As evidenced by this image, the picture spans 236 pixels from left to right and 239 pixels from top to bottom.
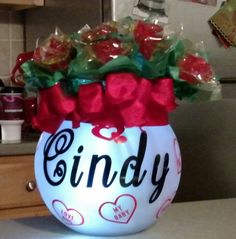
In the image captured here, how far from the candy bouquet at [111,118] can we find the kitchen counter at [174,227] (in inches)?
1.3

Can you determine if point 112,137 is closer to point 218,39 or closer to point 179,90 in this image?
point 179,90

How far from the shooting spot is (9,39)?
2016 millimetres

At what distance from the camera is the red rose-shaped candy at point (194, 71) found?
27.8 inches

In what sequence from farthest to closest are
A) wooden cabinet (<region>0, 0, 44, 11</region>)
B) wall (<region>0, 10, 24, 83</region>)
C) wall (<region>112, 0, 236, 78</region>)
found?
wall (<region>0, 10, 24, 83</region>) → wooden cabinet (<region>0, 0, 44, 11</region>) → wall (<region>112, 0, 236, 78</region>)

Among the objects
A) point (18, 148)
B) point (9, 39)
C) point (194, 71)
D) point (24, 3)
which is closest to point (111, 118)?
point (194, 71)

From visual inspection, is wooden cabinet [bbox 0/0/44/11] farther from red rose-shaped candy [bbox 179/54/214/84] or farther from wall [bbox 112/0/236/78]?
red rose-shaped candy [bbox 179/54/214/84]

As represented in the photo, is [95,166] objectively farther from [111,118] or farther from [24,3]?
[24,3]

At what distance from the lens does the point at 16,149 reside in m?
1.54

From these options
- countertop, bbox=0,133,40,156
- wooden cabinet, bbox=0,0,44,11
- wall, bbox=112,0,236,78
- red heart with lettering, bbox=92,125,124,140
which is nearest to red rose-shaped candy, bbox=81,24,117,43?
red heart with lettering, bbox=92,125,124,140

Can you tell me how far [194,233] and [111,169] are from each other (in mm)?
158

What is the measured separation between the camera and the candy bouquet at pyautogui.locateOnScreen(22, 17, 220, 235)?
673 mm

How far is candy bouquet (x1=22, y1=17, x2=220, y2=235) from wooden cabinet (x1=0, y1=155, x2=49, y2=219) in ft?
2.71

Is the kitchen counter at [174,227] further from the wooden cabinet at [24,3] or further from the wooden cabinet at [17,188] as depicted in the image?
the wooden cabinet at [24,3]

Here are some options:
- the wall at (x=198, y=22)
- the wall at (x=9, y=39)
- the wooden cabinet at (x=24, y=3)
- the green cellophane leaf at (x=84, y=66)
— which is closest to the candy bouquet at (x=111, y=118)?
→ the green cellophane leaf at (x=84, y=66)
